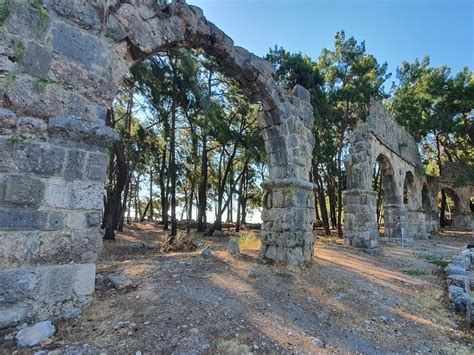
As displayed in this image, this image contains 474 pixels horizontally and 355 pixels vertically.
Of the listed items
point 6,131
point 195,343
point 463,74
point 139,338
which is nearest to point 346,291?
point 195,343

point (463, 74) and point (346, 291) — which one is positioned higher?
point (463, 74)

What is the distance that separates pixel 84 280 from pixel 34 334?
0.63 meters

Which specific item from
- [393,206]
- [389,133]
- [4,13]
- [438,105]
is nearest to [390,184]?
[393,206]

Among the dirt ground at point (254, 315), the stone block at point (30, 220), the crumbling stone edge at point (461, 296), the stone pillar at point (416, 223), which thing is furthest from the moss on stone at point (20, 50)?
the stone pillar at point (416, 223)

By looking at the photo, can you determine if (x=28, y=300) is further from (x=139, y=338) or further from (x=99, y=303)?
(x=139, y=338)

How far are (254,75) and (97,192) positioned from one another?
360 cm

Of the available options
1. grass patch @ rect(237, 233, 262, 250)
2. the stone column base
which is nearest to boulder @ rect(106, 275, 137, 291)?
the stone column base

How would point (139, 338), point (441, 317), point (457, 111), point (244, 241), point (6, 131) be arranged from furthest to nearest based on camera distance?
1. point (457, 111)
2. point (244, 241)
3. point (441, 317)
4. point (6, 131)
5. point (139, 338)

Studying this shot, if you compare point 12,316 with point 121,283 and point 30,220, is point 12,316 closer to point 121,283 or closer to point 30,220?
point 30,220

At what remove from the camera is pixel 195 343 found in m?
2.62

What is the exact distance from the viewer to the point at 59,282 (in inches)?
113

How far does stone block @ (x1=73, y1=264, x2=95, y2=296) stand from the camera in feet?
9.75

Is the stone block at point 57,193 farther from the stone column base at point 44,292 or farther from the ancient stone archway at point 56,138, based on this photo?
the stone column base at point 44,292

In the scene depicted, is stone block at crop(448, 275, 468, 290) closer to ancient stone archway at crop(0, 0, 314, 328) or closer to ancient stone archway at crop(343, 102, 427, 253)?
ancient stone archway at crop(343, 102, 427, 253)
